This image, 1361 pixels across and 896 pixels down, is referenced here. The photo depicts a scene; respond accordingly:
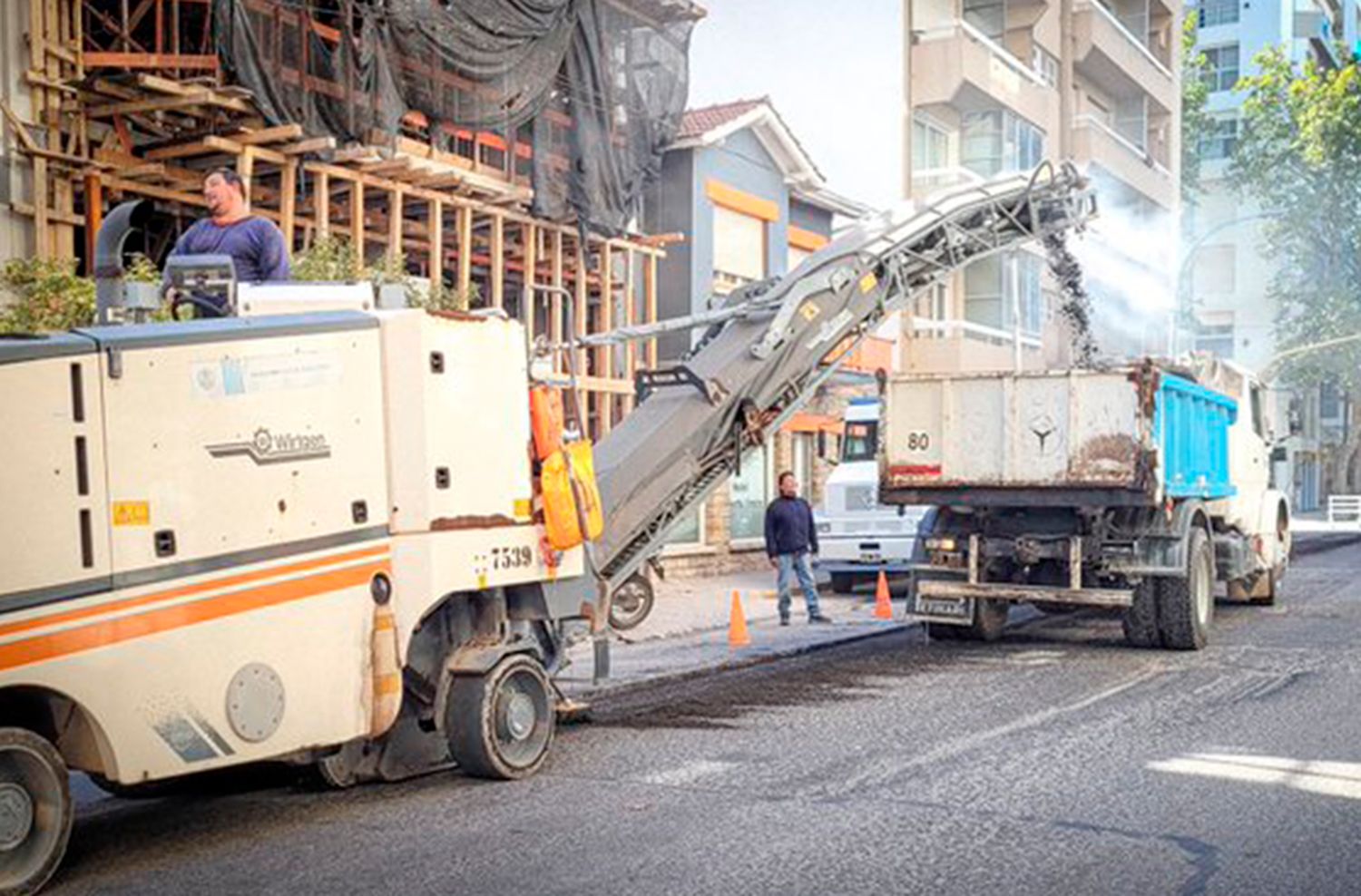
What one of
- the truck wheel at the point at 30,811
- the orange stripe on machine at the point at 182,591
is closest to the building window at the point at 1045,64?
the orange stripe on machine at the point at 182,591

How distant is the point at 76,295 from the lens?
38.1 feet

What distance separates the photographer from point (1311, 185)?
55.3 metres

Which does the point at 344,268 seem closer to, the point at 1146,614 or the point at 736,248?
the point at 1146,614

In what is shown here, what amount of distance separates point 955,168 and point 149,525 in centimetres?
2827

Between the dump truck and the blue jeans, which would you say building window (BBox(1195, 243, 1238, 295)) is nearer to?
the blue jeans

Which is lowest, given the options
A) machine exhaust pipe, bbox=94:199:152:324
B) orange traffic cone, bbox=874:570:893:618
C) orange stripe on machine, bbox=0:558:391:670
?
orange traffic cone, bbox=874:570:893:618

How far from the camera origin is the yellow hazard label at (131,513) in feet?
20.8

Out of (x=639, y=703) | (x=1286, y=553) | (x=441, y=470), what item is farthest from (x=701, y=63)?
(x=441, y=470)

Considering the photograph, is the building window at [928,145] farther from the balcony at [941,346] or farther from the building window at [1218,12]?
the building window at [1218,12]

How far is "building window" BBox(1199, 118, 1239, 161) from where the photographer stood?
205ft

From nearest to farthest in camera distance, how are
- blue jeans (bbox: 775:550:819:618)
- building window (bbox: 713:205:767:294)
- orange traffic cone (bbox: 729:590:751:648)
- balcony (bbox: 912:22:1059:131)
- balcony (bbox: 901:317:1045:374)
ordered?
orange traffic cone (bbox: 729:590:751:648) < blue jeans (bbox: 775:550:819:618) < building window (bbox: 713:205:767:294) < balcony (bbox: 912:22:1059:131) < balcony (bbox: 901:317:1045:374)

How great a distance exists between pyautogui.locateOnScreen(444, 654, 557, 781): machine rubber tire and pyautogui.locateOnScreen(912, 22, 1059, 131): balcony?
979 inches

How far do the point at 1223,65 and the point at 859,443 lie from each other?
5357 centimetres

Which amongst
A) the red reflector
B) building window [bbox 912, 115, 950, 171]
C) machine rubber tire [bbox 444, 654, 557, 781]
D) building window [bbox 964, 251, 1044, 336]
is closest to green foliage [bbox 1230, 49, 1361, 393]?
building window [bbox 964, 251, 1044, 336]
